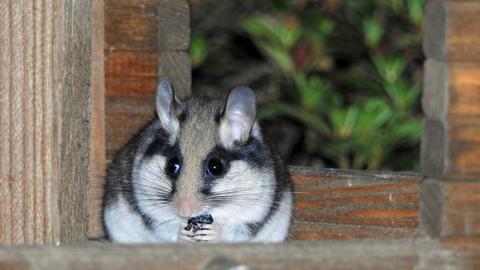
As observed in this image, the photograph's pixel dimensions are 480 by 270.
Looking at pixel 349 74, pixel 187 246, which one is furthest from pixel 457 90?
pixel 349 74

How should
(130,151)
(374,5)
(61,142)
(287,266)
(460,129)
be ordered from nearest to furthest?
1. (287,266)
2. (460,129)
3. (61,142)
4. (130,151)
5. (374,5)

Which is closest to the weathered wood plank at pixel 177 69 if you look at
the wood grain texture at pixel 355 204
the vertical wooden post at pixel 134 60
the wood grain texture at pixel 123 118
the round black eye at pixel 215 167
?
the vertical wooden post at pixel 134 60

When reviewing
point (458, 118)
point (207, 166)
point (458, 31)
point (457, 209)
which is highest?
point (458, 31)

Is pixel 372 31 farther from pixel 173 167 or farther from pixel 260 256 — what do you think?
pixel 260 256

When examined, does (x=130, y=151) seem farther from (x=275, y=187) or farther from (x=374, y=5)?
(x=374, y=5)

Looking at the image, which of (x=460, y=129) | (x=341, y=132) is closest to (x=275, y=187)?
(x=460, y=129)

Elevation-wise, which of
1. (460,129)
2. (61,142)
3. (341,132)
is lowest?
(341,132)

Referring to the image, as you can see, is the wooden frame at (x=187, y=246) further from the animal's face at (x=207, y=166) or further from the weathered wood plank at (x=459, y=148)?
the animal's face at (x=207, y=166)

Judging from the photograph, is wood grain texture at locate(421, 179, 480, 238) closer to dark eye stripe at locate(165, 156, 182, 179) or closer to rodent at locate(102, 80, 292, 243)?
rodent at locate(102, 80, 292, 243)
